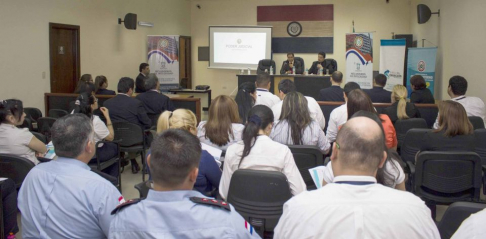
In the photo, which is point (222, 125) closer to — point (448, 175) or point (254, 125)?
point (254, 125)

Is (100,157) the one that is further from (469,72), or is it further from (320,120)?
(469,72)

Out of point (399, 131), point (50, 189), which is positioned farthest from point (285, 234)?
point (399, 131)

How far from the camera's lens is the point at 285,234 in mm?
1526

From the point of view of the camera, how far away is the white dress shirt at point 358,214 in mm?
1420

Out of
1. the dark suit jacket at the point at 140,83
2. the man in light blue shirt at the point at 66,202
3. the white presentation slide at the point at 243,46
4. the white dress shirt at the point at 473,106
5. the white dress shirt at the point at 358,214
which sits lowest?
the man in light blue shirt at the point at 66,202

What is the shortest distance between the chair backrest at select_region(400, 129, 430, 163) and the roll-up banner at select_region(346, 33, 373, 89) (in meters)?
6.85

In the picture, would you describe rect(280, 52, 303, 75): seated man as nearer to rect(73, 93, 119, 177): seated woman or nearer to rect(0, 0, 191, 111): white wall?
rect(0, 0, 191, 111): white wall

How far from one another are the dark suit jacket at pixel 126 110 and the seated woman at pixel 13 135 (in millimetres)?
1813

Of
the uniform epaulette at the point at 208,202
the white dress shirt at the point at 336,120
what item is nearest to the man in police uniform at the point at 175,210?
the uniform epaulette at the point at 208,202

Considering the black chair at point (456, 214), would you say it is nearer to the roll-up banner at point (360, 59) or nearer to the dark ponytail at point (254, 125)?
the dark ponytail at point (254, 125)

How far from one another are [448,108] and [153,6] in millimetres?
9550

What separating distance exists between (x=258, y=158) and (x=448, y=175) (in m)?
1.66

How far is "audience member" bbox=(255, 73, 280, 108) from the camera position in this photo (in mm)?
6184

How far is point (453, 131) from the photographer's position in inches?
156
